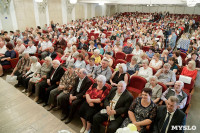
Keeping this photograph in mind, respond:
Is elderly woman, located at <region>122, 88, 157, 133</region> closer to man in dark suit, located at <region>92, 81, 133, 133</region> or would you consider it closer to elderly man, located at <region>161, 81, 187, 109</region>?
man in dark suit, located at <region>92, 81, 133, 133</region>

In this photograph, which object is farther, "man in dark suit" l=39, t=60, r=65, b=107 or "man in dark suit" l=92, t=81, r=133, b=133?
"man in dark suit" l=39, t=60, r=65, b=107

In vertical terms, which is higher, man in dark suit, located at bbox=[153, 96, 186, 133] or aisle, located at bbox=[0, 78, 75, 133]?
aisle, located at bbox=[0, 78, 75, 133]

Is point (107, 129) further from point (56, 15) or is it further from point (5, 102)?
point (56, 15)

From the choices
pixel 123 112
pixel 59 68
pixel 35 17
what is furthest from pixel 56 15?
pixel 123 112

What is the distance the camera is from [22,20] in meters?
10.4

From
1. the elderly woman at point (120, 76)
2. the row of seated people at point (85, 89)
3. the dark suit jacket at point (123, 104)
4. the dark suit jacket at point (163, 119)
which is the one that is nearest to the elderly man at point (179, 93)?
the row of seated people at point (85, 89)

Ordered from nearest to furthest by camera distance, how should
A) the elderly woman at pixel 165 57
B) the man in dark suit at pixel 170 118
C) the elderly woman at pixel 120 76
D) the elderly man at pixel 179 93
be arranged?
the man in dark suit at pixel 170 118, the elderly man at pixel 179 93, the elderly woman at pixel 120 76, the elderly woman at pixel 165 57

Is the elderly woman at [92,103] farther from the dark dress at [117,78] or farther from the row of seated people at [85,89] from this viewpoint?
the dark dress at [117,78]

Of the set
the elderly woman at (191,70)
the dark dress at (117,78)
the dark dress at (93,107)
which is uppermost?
the elderly woman at (191,70)

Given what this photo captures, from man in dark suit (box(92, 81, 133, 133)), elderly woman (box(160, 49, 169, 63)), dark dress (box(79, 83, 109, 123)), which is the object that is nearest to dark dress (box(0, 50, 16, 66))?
dark dress (box(79, 83, 109, 123))

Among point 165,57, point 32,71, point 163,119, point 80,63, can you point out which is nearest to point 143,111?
point 163,119

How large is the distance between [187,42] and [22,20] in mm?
10727

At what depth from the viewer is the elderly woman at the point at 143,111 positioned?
7.54ft

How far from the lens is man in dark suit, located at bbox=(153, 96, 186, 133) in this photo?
6.92ft
